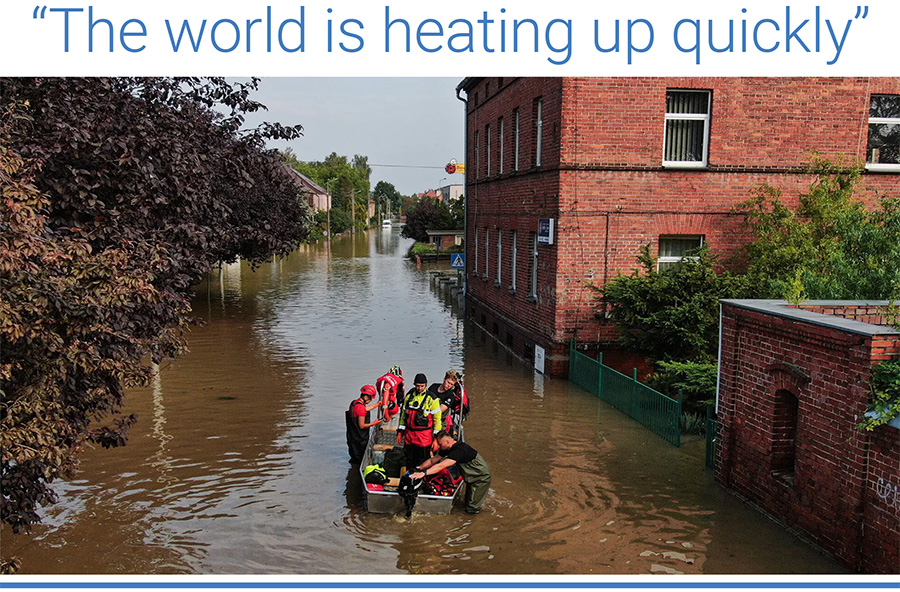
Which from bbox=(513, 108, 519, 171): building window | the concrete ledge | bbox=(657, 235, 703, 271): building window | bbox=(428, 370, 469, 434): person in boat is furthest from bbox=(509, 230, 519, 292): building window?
the concrete ledge

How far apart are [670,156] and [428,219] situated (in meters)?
50.9

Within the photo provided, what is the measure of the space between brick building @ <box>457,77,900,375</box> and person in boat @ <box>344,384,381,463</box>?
6.89 metres

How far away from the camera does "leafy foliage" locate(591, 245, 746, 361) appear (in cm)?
1516

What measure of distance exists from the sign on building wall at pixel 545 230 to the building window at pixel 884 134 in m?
6.95

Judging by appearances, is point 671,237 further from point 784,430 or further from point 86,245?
point 86,245

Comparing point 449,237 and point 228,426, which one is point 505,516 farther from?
point 449,237

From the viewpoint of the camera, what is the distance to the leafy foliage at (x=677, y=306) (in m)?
15.2

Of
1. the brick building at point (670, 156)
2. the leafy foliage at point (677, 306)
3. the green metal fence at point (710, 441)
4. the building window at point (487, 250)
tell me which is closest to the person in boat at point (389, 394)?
the green metal fence at point (710, 441)

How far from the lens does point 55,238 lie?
6891mm

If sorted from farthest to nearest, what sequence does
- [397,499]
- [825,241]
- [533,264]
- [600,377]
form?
[533,264] → [600,377] → [825,241] → [397,499]

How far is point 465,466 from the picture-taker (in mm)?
10102

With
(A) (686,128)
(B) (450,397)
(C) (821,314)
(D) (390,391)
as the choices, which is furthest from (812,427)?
(A) (686,128)

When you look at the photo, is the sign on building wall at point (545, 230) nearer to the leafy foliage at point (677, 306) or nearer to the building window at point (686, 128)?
the leafy foliage at point (677, 306)

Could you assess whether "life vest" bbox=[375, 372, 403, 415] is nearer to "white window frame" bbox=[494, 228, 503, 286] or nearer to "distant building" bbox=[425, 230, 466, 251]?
"white window frame" bbox=[494, 228, 503, 286]
